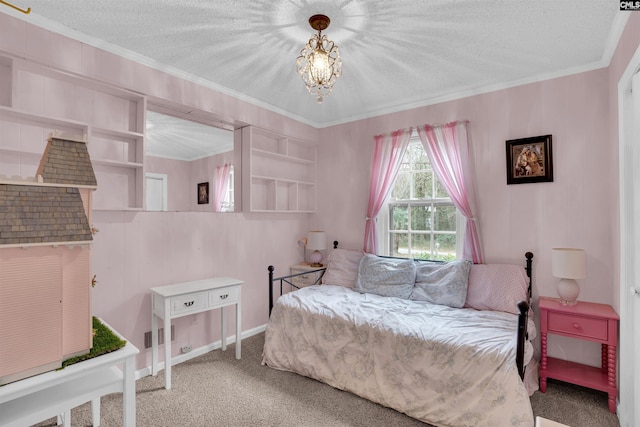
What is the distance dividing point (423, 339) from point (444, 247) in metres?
1.43

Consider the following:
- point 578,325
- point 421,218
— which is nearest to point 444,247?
point 421,218

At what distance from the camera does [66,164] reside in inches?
49.4

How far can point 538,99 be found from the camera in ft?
9.55

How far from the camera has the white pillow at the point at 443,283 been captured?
2.88 metres

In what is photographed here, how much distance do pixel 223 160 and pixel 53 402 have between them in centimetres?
262

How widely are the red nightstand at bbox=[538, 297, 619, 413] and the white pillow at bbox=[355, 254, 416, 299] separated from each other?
3.60ft

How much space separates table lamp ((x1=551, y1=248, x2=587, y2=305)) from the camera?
245 cm

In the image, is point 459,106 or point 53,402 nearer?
point 53,402

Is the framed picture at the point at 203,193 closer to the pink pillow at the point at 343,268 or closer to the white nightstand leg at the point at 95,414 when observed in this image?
the pink pillow at the point at 343,268

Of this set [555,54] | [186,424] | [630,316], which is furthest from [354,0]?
[186,424]

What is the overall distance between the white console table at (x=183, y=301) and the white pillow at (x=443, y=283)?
1749mm

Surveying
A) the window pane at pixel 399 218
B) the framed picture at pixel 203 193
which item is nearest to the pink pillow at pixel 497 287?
the window pane at pixel 399 218

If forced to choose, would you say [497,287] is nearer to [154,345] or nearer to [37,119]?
[154,345]

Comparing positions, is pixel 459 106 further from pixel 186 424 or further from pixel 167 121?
pixel 186 424
